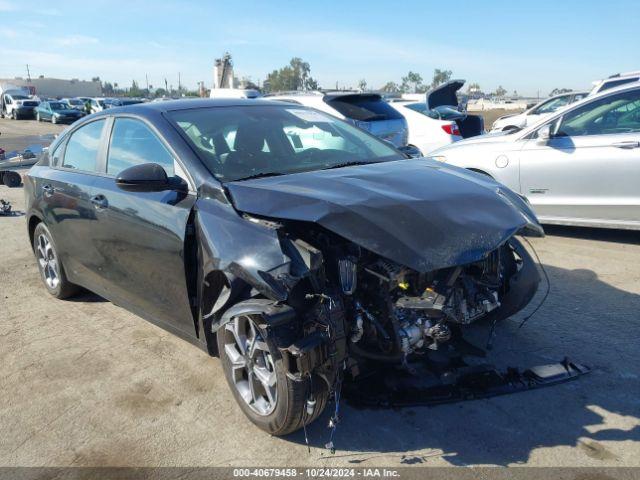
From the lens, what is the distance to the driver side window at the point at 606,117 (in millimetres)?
6004

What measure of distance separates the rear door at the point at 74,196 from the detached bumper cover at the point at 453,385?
7.66 ft

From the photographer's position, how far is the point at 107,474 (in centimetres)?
277

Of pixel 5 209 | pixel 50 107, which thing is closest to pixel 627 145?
pixel 5 209

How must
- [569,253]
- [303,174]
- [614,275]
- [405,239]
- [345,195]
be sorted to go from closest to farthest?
[405,239] → [345,195] → [303,174] → [614,275] → [569,253]

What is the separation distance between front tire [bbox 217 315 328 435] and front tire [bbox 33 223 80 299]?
8.24 feet

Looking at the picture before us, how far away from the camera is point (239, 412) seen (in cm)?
324

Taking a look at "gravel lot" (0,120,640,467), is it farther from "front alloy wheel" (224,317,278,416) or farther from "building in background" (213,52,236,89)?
"building in background" (213,52,236,89)

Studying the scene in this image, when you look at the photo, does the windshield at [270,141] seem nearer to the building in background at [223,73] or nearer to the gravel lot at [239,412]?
the gravel lot at [239,412]

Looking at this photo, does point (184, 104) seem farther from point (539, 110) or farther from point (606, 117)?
point (539, 110)

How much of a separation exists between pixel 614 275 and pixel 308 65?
103674 mm

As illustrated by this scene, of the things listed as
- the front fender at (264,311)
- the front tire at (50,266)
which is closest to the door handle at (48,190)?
the front tire at (50,266)

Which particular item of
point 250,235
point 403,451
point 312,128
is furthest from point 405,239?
point 312,128

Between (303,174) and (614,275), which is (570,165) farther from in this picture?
(303,174)

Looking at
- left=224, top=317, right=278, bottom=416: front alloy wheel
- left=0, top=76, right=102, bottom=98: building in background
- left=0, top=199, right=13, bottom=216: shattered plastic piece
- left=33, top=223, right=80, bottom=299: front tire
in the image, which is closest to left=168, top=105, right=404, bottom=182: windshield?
left=224, top=317, right=278, bottom=416: front alloy wheel
